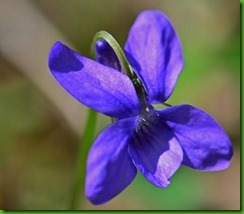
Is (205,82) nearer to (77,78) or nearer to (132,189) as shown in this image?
(132,189)

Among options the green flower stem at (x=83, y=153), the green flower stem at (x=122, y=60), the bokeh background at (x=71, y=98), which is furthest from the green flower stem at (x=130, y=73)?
the bokeh background at (x=71, y=98)

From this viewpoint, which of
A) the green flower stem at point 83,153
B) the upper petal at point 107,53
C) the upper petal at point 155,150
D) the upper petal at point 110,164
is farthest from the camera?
the green flower stem at point 83,153

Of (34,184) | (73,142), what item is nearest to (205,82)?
(73,142)

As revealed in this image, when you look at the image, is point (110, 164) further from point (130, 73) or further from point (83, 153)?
point (83, 153)

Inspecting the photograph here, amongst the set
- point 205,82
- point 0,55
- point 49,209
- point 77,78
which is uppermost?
point 77,78

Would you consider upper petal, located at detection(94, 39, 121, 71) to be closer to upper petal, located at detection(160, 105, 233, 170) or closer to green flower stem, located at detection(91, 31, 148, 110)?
green flower stem, located at detection(91, 31, 148, 110)

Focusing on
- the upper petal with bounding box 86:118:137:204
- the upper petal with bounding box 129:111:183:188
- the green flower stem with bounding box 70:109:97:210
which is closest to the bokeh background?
the green flower stem with bounding box 70:109:97:210

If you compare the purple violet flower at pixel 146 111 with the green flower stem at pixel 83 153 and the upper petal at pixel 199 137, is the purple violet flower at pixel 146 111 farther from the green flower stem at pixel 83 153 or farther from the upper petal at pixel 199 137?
the green flower stem at pixel 83 153
